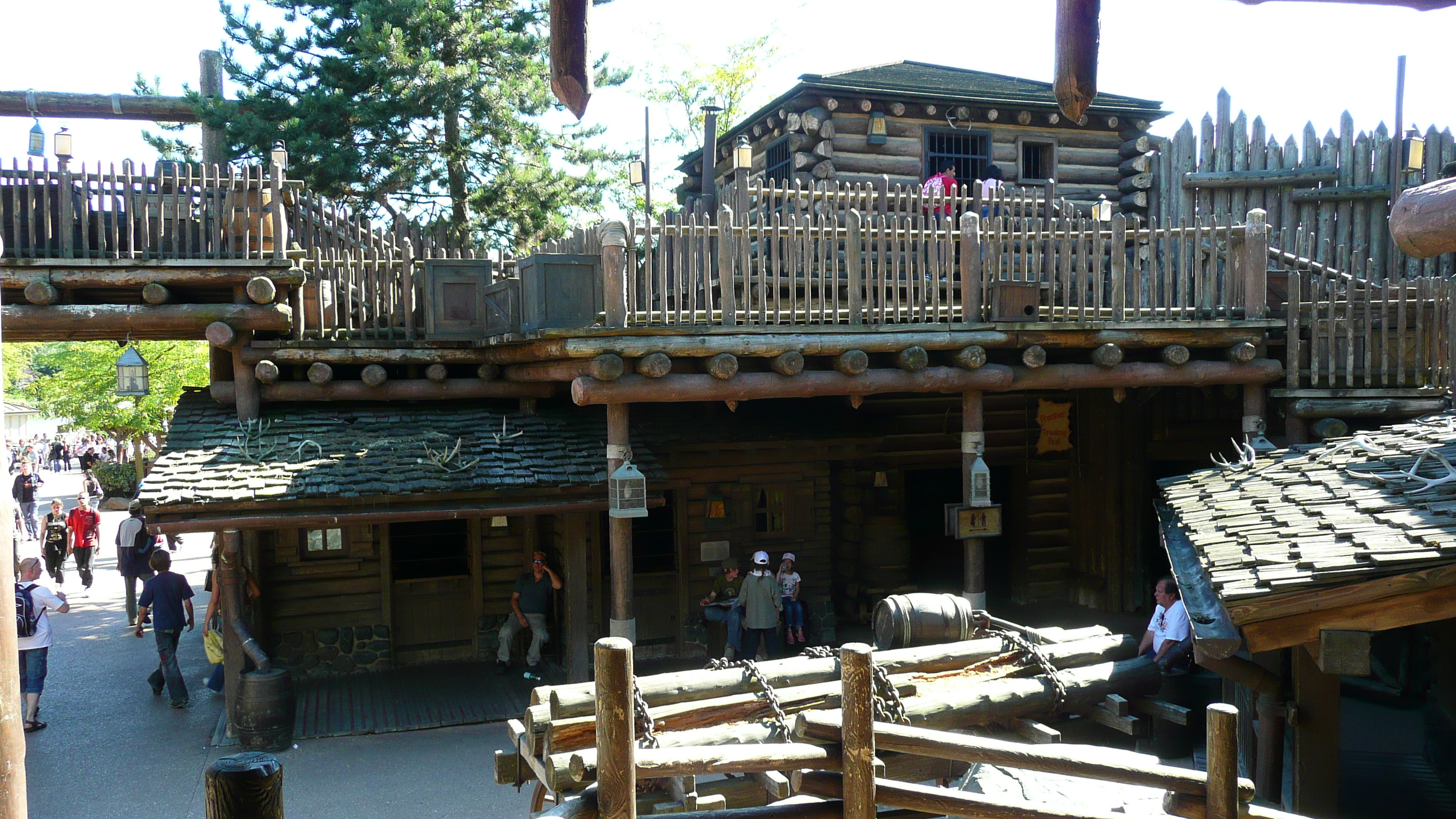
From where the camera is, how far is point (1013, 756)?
17.5ft

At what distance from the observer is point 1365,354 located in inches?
447

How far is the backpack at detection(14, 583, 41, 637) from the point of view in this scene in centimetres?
1053

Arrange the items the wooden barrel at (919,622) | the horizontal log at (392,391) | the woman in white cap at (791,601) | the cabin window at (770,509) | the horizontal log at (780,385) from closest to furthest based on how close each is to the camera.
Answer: the wooden barrel at (919,622) < the horizontal log at (780,385) < the horizontal log at (392,391) < the woman in white cap at (791,601) < the cabin window at (770,509)

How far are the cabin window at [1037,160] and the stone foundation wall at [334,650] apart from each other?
11.8 meters

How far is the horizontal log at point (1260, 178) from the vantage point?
16.8 meters

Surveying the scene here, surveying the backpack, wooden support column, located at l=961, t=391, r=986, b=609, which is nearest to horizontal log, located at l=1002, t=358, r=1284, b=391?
wooden support column, located at l=961, t=391, r=986, b=609

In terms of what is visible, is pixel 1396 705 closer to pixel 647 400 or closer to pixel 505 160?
pixel 647 400

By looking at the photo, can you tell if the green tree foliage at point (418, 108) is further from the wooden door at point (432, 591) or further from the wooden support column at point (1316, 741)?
the wooden support column at point (1316, 741)

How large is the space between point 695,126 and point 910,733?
32321mm

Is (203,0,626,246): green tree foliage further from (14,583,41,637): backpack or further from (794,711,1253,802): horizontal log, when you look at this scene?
(794,711,1253,802): horizontal log

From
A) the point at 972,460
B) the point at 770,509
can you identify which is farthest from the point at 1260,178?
the point at 770,509

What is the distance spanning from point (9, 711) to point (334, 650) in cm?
962

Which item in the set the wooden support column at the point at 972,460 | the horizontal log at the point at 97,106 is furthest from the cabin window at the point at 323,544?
the wooden support column at the point at 972,460

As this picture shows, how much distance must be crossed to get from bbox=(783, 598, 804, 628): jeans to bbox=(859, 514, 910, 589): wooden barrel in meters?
2.22
